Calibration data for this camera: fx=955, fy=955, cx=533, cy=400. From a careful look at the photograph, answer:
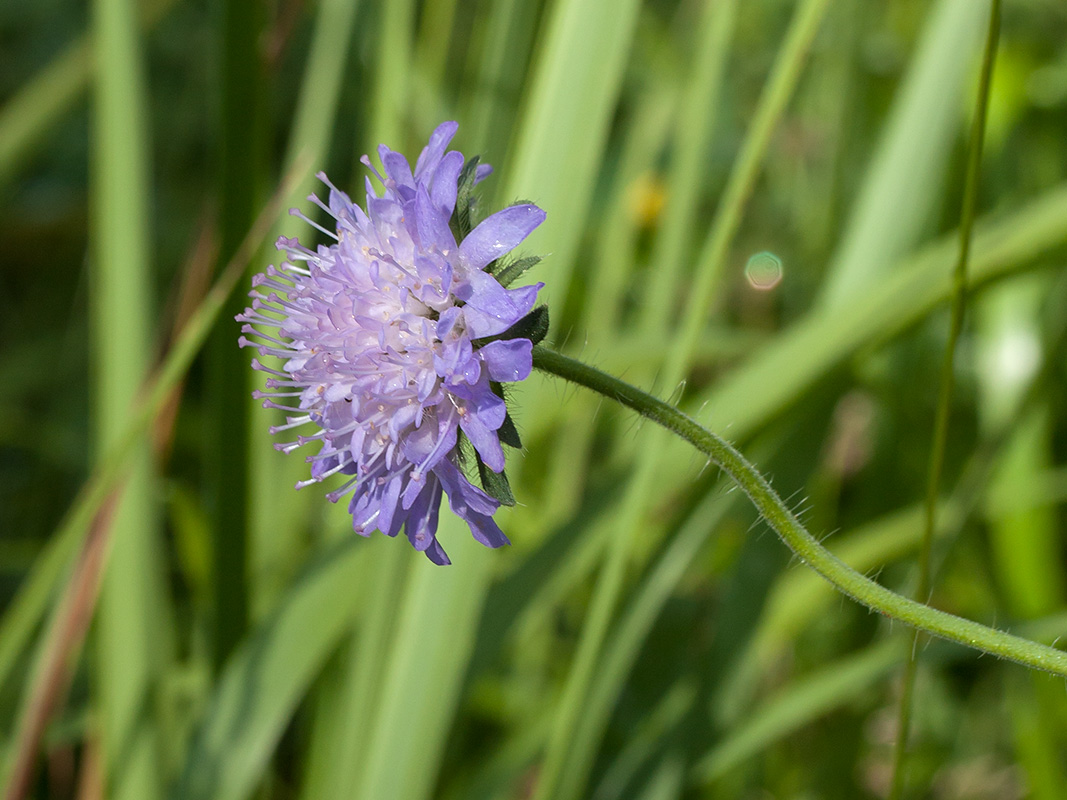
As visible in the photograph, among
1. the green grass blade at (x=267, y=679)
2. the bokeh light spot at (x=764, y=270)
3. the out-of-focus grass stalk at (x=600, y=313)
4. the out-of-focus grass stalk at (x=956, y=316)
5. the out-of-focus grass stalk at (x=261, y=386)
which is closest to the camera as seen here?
the out-of-focus grass stalk at (x=956, y=316)

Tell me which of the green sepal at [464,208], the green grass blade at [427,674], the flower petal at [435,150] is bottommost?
the green grass blade at [427,674]

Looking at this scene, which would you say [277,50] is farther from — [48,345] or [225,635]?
[48,345]

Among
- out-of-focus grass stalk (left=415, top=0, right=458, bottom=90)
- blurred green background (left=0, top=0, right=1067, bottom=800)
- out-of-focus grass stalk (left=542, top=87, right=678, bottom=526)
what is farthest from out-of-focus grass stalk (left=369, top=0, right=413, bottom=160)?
out-of-focus grass stalk (left=542, top=87, right=678, bottom=526)

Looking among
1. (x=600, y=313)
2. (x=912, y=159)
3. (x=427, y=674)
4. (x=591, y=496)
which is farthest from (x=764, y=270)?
(x=427, y=674)

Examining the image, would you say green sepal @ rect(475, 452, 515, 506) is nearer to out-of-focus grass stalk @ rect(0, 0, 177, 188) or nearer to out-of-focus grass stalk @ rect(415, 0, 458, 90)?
out-of-focus grass stalk @ rect(415, 0, 458, 90)

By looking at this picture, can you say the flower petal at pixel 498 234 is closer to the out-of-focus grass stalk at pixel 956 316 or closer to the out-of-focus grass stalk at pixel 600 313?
the out-of-focus grass stalk at pixel 956 316

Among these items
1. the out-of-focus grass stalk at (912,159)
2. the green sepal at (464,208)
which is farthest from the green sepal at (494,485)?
the out-of-focus grass stalk at (912,159)

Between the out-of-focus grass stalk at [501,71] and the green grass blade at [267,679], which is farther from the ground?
the out-of-focus grass stalk at [501,71]
